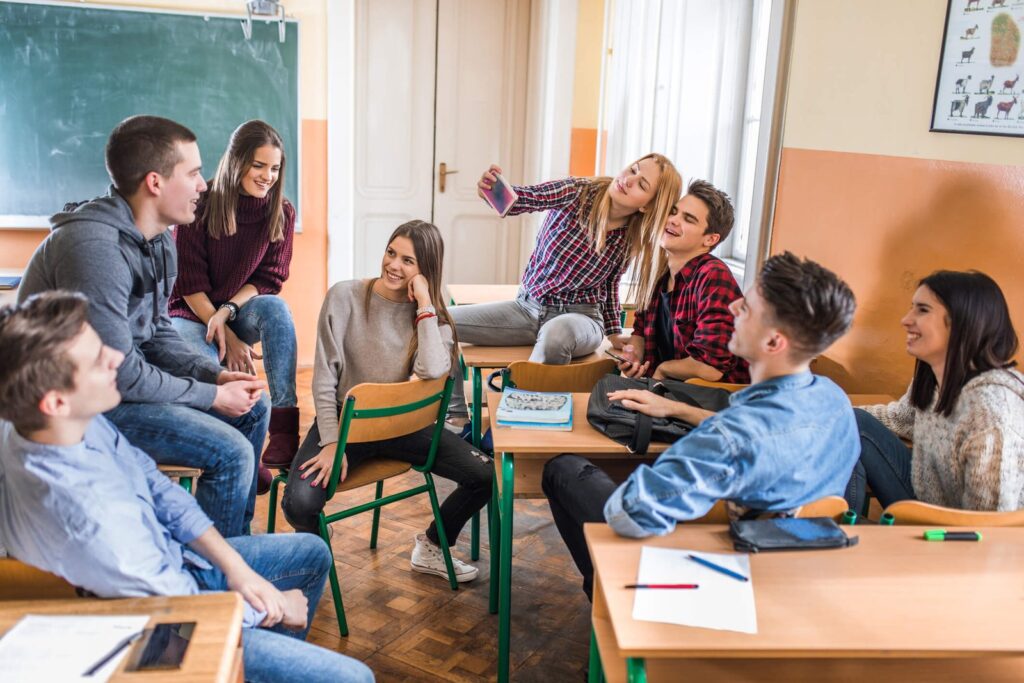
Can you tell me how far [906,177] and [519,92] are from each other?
311cm

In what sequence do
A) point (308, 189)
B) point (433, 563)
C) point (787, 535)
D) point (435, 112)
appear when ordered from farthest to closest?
point (435, 112)
point (308, 189)
point (433, 563)
point (787, 535)

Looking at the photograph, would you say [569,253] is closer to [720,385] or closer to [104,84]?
[720,385]

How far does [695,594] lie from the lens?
1.38 metres

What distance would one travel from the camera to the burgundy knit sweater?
2982mm

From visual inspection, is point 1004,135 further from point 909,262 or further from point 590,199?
point 590,199

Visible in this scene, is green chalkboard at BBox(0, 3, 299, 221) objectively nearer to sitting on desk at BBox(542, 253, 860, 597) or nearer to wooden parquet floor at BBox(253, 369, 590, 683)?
wooden parquet floor at BBox(253, 369, 590, 683)

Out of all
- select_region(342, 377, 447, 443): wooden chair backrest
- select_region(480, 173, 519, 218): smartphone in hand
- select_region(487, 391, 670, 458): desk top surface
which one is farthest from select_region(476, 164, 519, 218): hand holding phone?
select_region(487, 391, 670, 458): desk top surface

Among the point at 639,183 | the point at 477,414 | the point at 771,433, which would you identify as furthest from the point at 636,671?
the point at 639,183

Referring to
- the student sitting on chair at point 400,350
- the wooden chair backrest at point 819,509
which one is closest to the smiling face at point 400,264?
the student sitting on chair at point 400,350

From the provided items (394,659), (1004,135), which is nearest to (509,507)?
(394,659)

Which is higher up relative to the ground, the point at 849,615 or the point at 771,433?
the point at 771,433

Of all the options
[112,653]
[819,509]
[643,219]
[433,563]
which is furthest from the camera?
[643,219]

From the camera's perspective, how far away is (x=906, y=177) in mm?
2572

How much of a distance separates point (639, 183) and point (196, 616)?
2204mm
